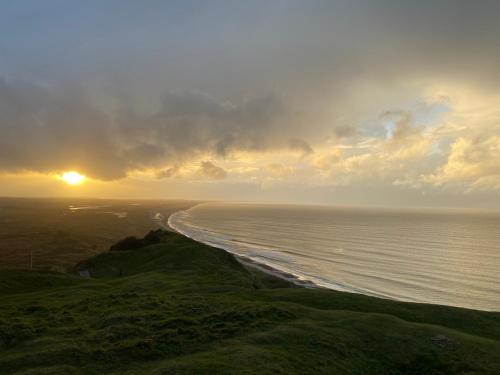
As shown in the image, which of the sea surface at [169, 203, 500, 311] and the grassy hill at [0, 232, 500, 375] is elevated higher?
the grassy hill at [0, 232, 500, 375]

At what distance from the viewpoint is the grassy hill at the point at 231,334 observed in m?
19.9

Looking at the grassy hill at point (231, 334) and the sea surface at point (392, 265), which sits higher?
the grassy hill at point (231, 334)

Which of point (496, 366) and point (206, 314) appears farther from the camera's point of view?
point (206, 314)

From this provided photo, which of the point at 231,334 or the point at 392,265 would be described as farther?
the point at 392,265

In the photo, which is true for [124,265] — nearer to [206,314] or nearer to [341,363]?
[206,314]

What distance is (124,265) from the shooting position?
59656mm

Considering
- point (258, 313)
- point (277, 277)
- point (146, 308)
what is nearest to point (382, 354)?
point (258, 313)

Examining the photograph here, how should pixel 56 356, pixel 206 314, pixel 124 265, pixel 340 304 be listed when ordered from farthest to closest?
pixel 124 265, pixel 340 304, pixel 206 314, pixel 56 356

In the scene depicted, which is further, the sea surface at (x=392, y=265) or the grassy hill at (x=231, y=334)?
the sea surface at (x=392, y=265)

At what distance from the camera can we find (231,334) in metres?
24.1

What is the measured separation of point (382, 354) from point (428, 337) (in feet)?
13.5

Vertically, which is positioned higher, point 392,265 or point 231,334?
point 231,334

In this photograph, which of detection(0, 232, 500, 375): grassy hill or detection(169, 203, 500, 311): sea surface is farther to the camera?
detection(169, 203, 500, 311): sea surface

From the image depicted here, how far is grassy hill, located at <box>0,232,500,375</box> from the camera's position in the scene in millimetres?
19938
